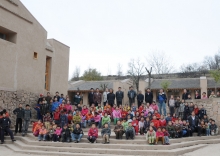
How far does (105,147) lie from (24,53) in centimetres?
911

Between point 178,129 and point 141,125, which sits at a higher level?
point 141,125

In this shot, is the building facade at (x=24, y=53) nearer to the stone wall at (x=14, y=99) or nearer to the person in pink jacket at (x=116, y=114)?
the stone wall at (x=14, y=99)

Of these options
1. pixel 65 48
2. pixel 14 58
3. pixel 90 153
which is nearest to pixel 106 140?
pixel 90 153

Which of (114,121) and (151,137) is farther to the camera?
(114,121)

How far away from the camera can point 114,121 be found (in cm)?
1488

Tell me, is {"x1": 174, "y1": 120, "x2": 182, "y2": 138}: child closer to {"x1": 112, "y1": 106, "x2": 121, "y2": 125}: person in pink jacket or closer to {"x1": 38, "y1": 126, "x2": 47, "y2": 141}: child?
{"x1": 112, "y1": 106, "x2": 121, "y2": 125}: person in pink jacket

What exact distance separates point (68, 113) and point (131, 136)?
4.75m

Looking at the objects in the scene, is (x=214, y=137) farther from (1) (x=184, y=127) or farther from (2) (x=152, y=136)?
(2) (x=152, y=136)

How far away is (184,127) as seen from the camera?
13242 mm

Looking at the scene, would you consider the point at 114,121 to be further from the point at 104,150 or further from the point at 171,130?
the point at 104,150

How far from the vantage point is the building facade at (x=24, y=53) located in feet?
49.6

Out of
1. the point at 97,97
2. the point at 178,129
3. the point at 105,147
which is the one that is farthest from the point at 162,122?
the point at 97,97

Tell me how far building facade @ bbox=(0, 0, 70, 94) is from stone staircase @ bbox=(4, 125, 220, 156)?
180 inches

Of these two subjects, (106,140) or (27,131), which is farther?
(27,131)
